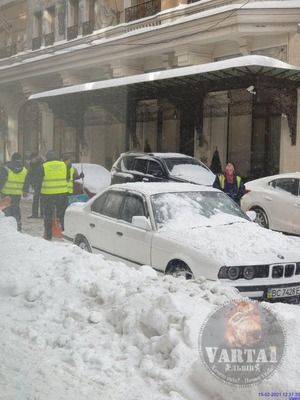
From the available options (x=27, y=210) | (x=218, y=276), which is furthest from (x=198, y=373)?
(x=27, y=210)

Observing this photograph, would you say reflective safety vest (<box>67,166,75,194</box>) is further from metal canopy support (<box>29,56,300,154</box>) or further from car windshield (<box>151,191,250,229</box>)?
car windshield (<box>151,191,250,229</box>)

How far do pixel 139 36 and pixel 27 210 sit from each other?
1656mm

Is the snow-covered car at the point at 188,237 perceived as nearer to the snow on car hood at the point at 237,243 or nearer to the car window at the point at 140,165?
the snow on car hood at the point at 237,243

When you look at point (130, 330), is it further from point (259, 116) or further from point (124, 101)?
point (259, 116)

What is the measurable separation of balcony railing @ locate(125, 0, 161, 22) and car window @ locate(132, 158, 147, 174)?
1.24 metres

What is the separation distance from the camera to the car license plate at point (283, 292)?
2979 mm

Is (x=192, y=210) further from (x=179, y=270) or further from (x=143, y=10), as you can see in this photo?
(x=143, y=10)

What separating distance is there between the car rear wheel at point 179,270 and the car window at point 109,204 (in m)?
0.74

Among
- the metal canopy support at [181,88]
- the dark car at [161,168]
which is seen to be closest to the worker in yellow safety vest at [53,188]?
the metal canopy support at [181,88]

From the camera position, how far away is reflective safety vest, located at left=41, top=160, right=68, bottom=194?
426cm

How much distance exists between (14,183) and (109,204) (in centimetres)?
77

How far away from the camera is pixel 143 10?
461 centimetres
